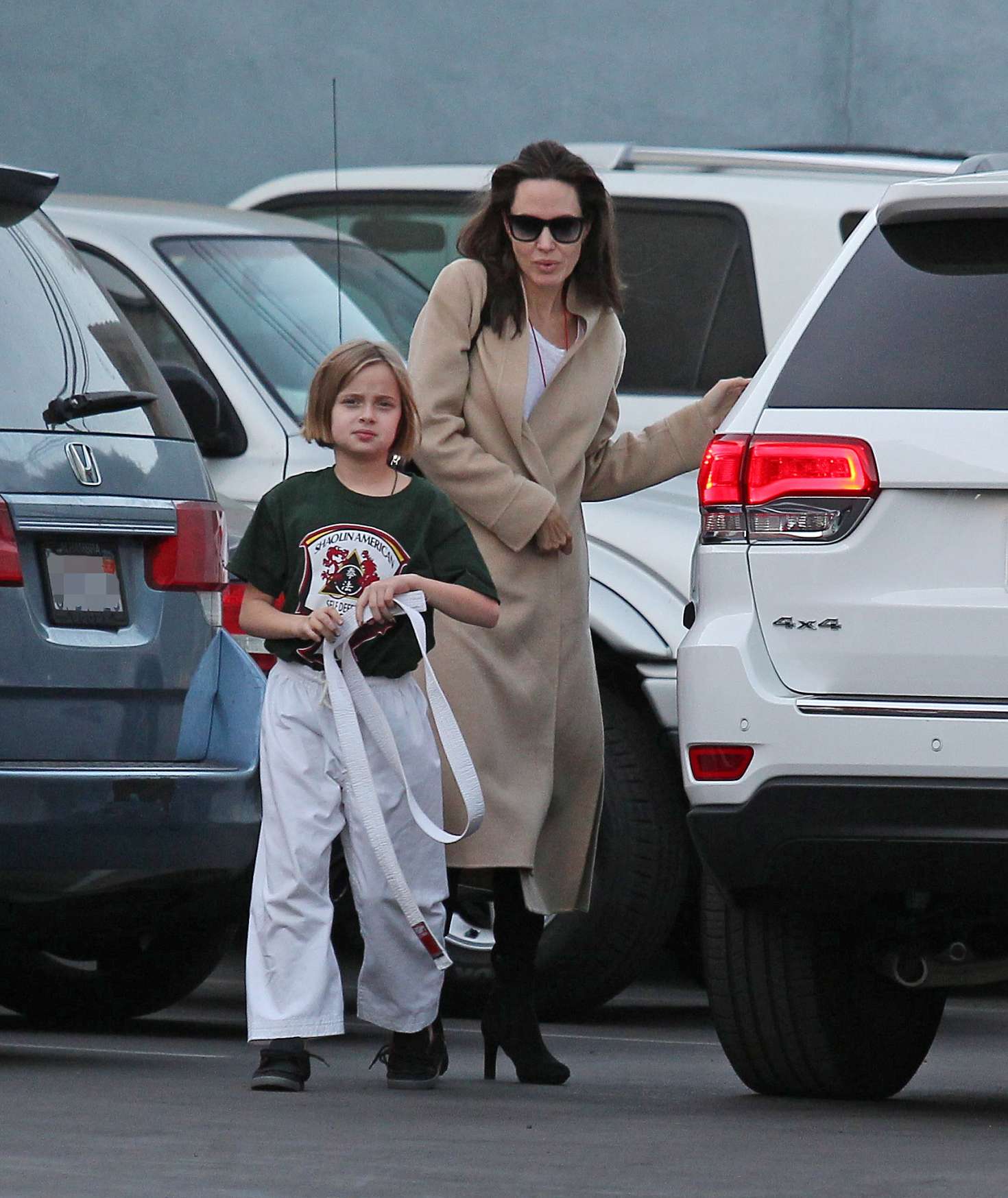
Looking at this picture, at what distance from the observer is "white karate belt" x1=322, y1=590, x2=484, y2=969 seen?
211 inches

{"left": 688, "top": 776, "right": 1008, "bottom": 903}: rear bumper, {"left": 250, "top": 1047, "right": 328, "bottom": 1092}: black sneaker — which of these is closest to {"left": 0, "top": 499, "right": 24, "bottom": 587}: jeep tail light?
{"left": 250, "top": 1047, "right": 328, "bottom": 1092}: black sneaker

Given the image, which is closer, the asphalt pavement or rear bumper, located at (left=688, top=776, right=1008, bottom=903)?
the asphalt pavement

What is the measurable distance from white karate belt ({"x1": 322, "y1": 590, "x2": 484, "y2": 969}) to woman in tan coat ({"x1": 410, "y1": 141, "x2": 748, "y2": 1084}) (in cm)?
26

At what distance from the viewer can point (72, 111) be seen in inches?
502

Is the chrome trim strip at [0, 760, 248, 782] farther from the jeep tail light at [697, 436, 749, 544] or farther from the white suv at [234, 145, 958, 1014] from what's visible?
the white suv at [234, 145, 958, 1014]

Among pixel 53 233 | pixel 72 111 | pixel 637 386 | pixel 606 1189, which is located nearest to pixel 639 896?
pixel 637 386

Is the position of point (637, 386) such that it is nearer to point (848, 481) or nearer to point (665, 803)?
point (665, 803)

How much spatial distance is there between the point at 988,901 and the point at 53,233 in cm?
240

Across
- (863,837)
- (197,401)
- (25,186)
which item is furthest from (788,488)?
(197,401)

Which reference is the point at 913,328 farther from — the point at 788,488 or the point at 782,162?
the point at 782,162

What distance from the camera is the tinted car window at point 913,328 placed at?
4.90 metres

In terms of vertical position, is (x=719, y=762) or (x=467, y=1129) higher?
A: (x=719, y=762)

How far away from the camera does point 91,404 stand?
5.68m

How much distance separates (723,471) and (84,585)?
1313 millimetres
